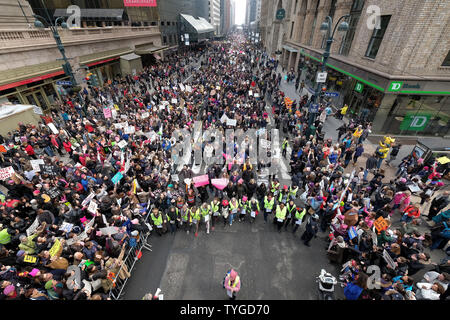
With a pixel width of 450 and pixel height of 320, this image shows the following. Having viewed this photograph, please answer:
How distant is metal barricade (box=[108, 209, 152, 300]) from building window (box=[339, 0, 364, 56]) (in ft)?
81.2

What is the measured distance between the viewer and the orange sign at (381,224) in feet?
24.9

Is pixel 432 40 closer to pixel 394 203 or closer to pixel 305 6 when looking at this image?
pixel 394 203

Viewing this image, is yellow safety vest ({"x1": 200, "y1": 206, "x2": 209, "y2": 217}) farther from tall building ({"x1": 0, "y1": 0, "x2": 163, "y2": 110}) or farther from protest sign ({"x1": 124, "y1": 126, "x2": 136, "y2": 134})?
tall building ({"x1": 0, "y1": 0, "x2": 163, "y2": 110})

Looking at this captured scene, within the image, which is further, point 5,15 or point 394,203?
point 5,15

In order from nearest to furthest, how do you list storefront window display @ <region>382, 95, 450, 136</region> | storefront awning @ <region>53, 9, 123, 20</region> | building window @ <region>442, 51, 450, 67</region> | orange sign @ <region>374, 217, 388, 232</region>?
orange sign @ <region>374, 217, 388, 232</region>
building window @ <region>442, 51, 450, 67</region>
storefront window display @ <region>382, 95, 450, 136</region>
storefront awning @ <region>53, 9, 123, 20</region>

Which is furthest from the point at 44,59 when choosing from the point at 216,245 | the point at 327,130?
the point at 327,130

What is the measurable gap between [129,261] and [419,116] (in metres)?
21.6

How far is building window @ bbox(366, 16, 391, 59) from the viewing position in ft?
51.8

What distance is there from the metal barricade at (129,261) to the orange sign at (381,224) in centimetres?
891

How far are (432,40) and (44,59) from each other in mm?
30829

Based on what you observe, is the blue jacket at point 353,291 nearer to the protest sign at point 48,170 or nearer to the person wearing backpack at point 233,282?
the person wearing backpack at point 233,282

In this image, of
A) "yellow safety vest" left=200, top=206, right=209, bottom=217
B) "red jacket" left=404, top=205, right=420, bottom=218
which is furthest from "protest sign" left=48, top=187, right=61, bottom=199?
"red jacket" left=404, top=205, right=420, bottom=218

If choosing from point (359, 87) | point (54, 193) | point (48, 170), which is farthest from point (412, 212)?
point (48, 170)
